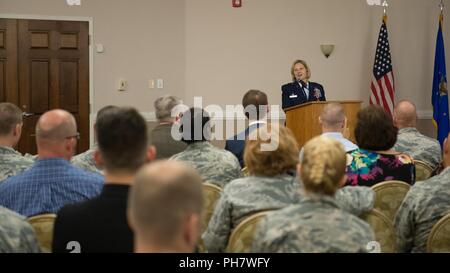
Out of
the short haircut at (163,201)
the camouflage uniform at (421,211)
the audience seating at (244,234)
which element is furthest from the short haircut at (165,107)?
the short haircut at (163,201)

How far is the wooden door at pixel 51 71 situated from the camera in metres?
8.38

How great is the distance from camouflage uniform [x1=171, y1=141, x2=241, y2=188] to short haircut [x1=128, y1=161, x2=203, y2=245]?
211cm

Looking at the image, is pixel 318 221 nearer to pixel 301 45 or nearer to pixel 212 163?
pixel 212 163

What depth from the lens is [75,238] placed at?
6.84 ft

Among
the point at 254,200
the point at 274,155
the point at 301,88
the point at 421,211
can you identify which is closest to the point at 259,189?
the point at 254,200

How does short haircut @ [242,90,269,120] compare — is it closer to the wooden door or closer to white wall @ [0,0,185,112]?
white wall @ [0,0,185,112]

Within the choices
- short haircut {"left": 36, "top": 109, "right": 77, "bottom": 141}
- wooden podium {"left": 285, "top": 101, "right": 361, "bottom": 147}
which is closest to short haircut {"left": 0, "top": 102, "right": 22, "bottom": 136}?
short haircut {"left": 36, "top": 109, "right": 77, "bottom": 141}

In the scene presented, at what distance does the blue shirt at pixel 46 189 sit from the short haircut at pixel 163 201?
4.33ft

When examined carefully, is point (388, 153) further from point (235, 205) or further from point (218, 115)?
point (218, 115)

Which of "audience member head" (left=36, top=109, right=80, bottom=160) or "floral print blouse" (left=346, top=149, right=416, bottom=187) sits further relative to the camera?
"floral print blouse" (left=346, top=149, right=416, bottom=187)

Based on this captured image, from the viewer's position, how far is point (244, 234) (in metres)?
2.39

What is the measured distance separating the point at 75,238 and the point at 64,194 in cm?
69

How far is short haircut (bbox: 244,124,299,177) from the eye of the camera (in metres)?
2.66
